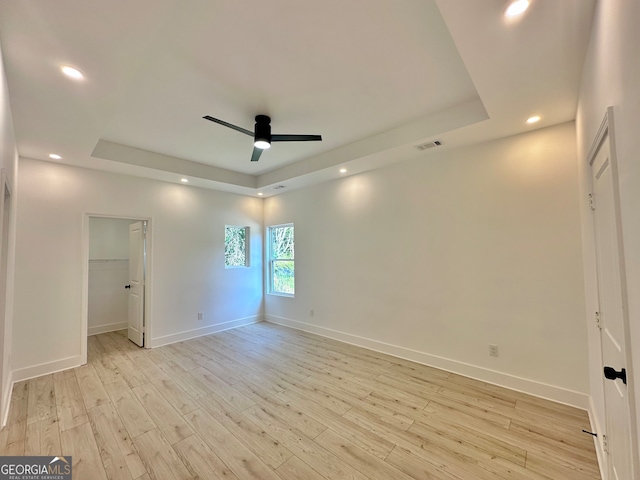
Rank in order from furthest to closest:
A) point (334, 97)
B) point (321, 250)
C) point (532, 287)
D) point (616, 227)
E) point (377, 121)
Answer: point (321, 250)
point (377, 121)
point (532, 287)
point (334, 97)
point (616, 227)

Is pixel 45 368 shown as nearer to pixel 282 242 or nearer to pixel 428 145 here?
pixel 282 242

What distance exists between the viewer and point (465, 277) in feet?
10.7

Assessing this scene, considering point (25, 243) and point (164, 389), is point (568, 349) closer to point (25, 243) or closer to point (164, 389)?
point (164, 389)

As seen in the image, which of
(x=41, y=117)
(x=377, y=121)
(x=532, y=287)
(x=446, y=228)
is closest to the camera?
(x=41, y=117)

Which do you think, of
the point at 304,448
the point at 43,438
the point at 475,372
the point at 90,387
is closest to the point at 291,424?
the point at 304,448

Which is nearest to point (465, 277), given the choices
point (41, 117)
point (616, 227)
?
point (616, 227)

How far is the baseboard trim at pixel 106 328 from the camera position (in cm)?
512

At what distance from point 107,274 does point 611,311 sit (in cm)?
725

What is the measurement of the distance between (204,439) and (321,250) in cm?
321

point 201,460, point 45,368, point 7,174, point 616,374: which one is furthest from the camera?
point 45,368

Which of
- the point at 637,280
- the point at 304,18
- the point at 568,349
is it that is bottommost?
the point at 568,349

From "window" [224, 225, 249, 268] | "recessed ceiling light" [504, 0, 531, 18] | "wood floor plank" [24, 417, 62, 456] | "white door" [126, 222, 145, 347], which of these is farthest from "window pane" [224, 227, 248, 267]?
"recessed ceiling light" [504, 0, 531, 18]

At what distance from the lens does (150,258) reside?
4.36m

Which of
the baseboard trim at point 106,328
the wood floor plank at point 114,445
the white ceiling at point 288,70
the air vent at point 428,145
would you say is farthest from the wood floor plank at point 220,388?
the air vent at point 428,145
